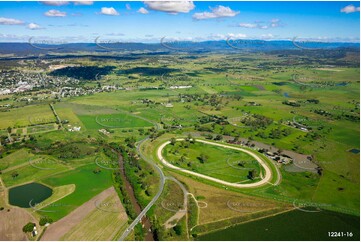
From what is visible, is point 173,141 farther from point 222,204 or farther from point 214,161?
point 222,204

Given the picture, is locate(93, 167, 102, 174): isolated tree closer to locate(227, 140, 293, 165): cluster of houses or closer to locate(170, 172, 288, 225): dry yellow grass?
locate(170, 172, 288, 225): dry yellow grass

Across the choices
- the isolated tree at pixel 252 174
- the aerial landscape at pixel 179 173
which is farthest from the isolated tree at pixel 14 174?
the isolated tree at pixel 252 174

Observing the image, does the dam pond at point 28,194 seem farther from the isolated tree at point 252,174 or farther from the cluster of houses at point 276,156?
the cluster of houses at point 276,156

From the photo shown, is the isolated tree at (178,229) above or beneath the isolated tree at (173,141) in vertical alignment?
beneath

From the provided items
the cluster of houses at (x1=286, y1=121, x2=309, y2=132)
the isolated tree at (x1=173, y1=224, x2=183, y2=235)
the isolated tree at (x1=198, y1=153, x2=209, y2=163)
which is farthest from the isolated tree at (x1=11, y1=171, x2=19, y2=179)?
the cluster of houses at (x1=286, y1=121, x2=309, y2=132)

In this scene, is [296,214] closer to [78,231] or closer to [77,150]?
[78,231]

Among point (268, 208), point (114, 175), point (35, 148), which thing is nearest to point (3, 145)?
point (35, 148)

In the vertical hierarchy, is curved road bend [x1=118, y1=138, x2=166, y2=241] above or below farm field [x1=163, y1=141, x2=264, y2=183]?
below
